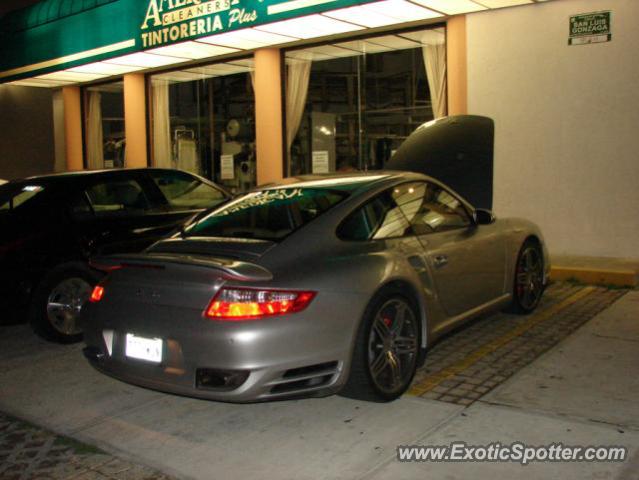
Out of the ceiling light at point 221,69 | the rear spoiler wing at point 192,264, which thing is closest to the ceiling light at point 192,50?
the ceiling light at point 221,69

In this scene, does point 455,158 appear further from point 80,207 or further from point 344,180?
point 80,207

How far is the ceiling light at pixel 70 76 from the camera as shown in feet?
50.1

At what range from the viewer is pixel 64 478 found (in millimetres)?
3797

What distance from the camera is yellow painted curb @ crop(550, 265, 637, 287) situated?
25.8ft

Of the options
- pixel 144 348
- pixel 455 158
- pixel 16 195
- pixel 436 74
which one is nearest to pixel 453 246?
pixel 144 348

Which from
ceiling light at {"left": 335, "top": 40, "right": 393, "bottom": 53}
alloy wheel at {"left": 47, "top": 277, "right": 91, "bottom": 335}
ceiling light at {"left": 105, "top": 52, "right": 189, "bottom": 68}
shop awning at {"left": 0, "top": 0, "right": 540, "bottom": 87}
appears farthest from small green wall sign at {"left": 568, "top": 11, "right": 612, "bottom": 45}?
ceiling light at {"left": 105, "top": 52, "right": 189, "bottom": 68}

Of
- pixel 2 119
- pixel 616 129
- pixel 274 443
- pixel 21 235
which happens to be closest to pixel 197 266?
pixel 274 443

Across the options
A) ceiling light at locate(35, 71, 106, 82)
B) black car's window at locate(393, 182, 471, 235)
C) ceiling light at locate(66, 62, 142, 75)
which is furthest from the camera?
ceiling light at locate(35, 71, 106, 82)

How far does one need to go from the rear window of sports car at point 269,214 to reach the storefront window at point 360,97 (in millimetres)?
6142

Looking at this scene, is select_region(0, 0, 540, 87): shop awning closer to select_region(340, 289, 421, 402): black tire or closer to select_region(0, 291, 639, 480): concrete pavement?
select_region(340, 289, 421, 402): black tire

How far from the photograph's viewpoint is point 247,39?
11.8 metres

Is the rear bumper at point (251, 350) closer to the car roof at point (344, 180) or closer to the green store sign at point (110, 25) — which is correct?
the car roof at point (344, 180)

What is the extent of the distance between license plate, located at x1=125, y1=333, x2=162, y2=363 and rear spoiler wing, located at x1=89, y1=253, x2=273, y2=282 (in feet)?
1.43

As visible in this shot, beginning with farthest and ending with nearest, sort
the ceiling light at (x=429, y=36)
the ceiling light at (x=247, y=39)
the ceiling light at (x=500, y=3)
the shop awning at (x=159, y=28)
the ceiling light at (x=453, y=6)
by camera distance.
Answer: the ceiling light at (x=247, y=39)
the ceiling light at (x=429, y=36)
the shop awning at (x=159, y=28)
the ceiling light at (x=453, y=6)
the ceiling light at (x=500, y=3)
